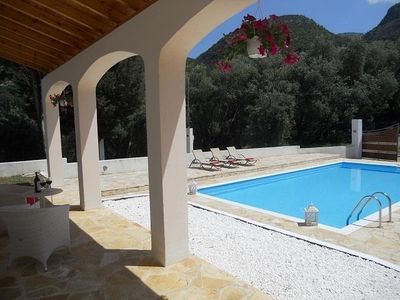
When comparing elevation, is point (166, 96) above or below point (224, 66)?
below

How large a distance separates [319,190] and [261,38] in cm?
957

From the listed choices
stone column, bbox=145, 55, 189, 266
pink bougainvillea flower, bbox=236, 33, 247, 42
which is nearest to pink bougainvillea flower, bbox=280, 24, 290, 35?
pink bougainvillea flower, bbox=236, 33, 247, 42

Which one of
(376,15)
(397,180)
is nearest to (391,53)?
(397,180)

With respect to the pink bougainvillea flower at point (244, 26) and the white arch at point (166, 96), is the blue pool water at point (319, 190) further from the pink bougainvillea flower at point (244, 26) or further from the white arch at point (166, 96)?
the pink bougainvillea flower at point (244, 26)

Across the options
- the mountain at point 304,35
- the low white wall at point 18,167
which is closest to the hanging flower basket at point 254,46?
the low white wall at point 18,167

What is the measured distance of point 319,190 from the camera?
37.7 feet

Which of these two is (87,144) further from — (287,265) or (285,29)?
(285,29)

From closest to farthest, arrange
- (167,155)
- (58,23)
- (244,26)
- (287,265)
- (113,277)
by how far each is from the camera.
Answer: (244,26)
(113,277)
(167,155)
(287,265)
(58,23)

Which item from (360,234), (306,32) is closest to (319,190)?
(360,234)

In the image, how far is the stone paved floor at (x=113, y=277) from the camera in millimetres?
3656

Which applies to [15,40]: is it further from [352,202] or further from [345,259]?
[352,202]

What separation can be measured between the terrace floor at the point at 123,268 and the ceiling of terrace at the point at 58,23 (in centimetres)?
324

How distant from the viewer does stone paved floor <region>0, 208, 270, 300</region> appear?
3656mm

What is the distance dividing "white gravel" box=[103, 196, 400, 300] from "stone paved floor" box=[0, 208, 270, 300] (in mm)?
483
